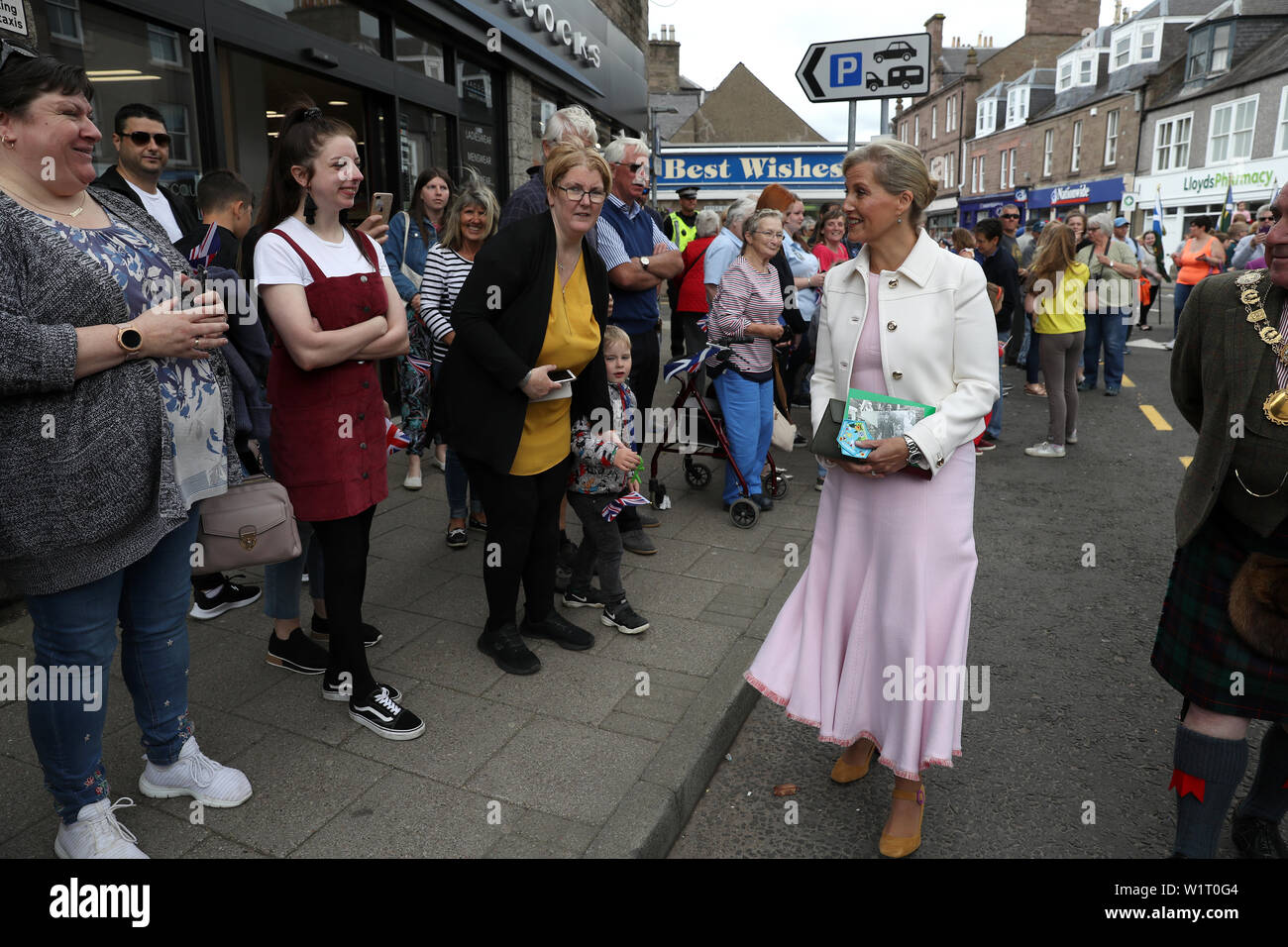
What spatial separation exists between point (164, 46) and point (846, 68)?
505 cm

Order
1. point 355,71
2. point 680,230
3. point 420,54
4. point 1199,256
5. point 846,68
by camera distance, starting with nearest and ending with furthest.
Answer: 1. point 846,68
2. point 355,71
3. point 420,54
4. point 680,230
5. point 1199,256

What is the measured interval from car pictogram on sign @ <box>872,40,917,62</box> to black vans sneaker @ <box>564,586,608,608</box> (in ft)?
17.0

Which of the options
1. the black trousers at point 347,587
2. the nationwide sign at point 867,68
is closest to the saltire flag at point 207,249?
the black trousers at point 347,587

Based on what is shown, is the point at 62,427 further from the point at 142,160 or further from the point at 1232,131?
the point at 1232,131

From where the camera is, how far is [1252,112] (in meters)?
30.3

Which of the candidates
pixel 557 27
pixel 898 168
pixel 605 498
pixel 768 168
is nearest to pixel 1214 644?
pixel 898 168

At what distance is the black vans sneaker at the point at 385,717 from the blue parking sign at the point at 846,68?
6259mm

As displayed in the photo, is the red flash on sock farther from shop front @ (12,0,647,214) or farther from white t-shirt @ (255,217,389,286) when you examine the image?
shop front @ (12,0,647,214)

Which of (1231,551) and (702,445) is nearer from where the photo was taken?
(1231,551)

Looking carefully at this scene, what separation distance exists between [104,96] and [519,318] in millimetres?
3661

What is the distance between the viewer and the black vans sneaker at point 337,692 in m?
3.43

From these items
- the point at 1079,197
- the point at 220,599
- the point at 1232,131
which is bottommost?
the point at 220,599

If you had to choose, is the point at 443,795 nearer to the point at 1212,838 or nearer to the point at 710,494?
the point at 1212,838

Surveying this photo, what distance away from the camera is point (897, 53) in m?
7.13
